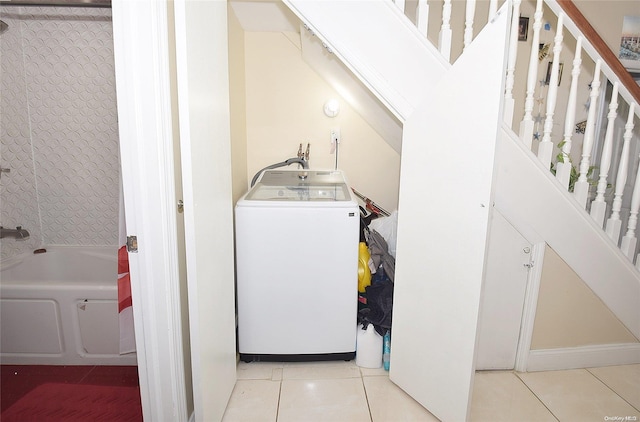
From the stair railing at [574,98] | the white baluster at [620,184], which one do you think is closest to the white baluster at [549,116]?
the stair railing at [574,98]

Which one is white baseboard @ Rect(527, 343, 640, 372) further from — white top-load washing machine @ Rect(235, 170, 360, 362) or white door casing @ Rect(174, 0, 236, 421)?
white door casing @ Rect(174, 0, 236, 421)

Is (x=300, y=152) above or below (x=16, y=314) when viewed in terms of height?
above

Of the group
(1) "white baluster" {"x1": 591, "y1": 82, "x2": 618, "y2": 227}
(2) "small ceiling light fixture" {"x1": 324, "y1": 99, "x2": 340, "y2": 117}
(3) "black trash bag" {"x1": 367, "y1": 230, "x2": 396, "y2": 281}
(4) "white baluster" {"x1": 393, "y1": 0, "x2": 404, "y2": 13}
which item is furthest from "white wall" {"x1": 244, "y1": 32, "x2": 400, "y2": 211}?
(1) "white baluster" {"x1": 591, "y1": 82, "x2": 618, "y2": 227}

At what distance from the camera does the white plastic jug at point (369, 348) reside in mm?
1741

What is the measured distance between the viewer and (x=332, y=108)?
2.40m

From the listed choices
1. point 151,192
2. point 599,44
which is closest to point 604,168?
point 599,44

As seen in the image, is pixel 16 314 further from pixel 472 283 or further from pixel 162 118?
pixel 472 283

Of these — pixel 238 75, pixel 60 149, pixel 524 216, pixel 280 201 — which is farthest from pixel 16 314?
pixel 524 216

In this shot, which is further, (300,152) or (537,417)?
(300,152)

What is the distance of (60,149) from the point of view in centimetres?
217

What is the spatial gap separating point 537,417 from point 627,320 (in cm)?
92

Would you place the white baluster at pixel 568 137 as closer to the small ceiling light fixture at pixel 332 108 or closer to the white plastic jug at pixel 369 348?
the white plastic jug at pixel 369 348

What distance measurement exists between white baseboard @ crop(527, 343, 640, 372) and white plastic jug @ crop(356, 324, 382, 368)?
842 mm

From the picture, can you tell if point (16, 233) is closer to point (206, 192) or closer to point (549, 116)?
point (206, 192)
